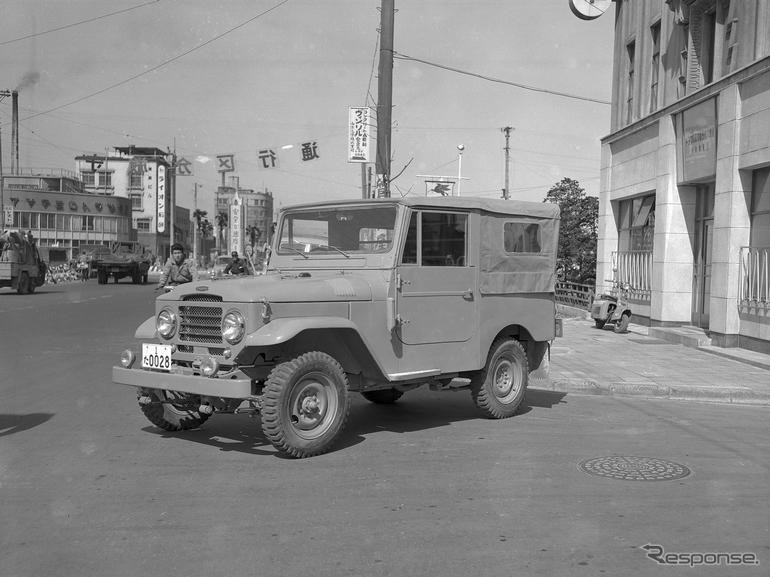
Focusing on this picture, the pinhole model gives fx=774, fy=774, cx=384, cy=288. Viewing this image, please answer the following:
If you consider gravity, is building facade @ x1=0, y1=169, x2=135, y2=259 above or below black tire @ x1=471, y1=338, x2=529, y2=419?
above

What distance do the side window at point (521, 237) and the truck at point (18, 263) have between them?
25126 millimetres

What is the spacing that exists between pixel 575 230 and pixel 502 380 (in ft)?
74.1

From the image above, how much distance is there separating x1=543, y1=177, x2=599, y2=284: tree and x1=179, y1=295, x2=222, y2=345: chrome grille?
23.5 m

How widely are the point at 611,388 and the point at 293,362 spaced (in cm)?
516

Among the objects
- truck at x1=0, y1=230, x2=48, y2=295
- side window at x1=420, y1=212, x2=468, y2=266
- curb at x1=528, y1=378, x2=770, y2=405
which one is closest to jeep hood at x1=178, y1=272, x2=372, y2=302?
side window at x1=420, y1=212, x2=468, y2=266

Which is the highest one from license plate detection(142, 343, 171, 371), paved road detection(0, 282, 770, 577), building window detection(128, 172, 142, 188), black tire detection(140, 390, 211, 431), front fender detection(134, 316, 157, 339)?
building window detection(128, 172, 142, 188)

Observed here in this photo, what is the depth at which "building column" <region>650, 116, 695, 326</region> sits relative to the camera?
16000 mm

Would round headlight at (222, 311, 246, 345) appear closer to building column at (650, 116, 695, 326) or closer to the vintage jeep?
the vintage jeep

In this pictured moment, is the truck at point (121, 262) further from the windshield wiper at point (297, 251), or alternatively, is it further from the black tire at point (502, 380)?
the black tire at point (502, 380)

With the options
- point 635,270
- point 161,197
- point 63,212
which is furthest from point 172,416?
point 63,212

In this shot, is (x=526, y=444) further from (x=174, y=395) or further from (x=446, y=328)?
(x=174, y=395)

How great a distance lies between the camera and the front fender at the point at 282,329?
5.70 metres

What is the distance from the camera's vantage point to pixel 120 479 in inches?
211

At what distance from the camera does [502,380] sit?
7.93m
